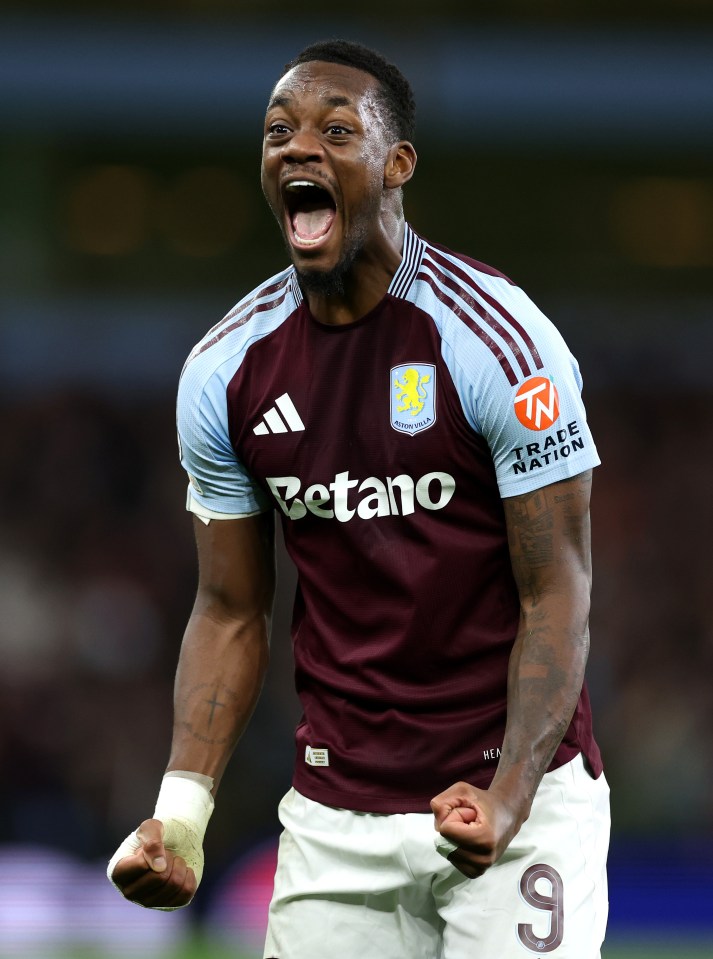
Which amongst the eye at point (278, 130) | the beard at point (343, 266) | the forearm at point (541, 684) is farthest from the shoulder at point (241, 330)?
the forearm at point (541, 684)

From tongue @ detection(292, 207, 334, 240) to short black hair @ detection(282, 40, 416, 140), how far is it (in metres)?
0.25

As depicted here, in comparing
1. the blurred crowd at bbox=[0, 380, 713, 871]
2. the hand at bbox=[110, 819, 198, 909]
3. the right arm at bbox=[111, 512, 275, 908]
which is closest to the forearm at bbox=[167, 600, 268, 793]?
the right arm at bbox=[111, 512, 275, 908]

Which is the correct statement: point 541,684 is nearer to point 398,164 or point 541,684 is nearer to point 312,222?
point 312,222

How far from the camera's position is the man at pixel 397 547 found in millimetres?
3023

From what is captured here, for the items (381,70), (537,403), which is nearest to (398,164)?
(381,70)

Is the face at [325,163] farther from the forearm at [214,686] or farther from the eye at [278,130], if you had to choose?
the forearm at [214,686]

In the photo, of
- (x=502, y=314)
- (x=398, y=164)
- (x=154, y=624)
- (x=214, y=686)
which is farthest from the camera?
(x=154, y=624)

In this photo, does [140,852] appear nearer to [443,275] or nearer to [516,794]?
[516,794]

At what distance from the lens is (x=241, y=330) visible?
3340 mm

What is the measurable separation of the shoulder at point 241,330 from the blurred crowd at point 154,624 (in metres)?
5.59

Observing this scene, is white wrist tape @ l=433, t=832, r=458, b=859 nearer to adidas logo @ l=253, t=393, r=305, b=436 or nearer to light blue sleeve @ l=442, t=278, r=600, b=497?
light blue sleeve @ l=442, t=278, r=600, b=497

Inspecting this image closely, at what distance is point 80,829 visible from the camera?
9172 millimetres

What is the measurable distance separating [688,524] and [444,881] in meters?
9.10

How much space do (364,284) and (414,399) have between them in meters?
0.31
